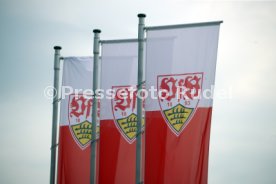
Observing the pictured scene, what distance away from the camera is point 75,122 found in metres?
21.2

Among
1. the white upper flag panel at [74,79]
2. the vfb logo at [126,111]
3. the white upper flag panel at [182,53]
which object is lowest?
the vfb logo at [126,111]

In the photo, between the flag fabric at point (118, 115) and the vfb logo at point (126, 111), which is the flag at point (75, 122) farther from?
the vfb logo at point (126, 111)

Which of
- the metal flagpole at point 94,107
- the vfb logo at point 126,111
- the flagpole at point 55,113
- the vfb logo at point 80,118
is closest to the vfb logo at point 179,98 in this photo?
the vfb logo at point 126,111

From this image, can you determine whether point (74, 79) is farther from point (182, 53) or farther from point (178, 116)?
point (178, 116)

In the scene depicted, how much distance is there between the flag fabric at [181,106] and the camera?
16.1 meters

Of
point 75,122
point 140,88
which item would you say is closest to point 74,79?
point 75,122

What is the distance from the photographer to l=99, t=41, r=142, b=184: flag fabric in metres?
19.0

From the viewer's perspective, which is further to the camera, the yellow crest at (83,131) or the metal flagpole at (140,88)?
the yellow crest at (83,131)

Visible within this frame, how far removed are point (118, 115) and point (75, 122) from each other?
2649 millimetres

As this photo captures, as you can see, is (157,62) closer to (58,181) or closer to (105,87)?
(105,87)

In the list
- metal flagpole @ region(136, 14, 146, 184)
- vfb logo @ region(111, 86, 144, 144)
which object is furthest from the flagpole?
metal flagpole @ region(136, 14, 146, 184)

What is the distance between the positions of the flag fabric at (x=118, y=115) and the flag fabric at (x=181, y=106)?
2292 millimetres

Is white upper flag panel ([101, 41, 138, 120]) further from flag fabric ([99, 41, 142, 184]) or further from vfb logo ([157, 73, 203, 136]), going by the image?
vfb logo ([157, 73, 203, 136])

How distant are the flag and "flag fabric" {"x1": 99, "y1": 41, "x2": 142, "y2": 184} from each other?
6.05ft
